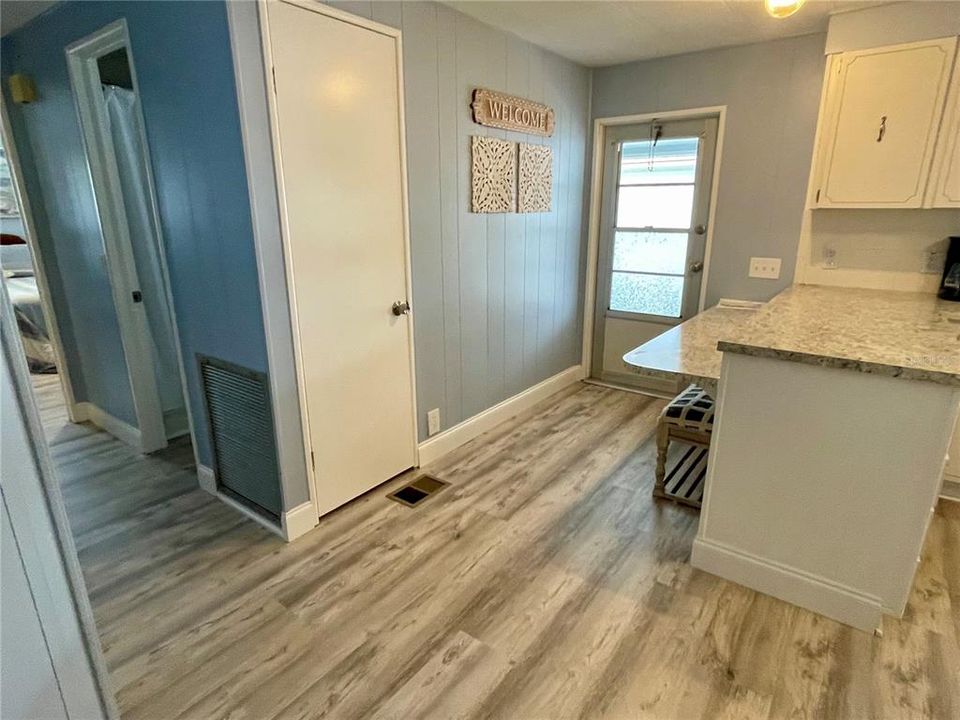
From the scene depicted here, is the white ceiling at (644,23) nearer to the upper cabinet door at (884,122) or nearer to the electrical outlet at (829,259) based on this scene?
the upper cabinet door at (884,122)

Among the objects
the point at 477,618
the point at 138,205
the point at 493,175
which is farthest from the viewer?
the point at 493,175

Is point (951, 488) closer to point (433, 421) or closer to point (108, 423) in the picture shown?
point (433, 421)

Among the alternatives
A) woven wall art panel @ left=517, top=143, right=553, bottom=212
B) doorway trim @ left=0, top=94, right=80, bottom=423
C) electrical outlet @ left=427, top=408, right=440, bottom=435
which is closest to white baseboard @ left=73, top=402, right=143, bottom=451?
doorway trim @ left=0, top=94, right=80, bottom=423

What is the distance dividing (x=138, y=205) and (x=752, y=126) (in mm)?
3637

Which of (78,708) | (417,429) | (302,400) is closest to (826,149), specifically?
(417,429)

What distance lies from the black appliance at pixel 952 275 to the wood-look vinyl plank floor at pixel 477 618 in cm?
107

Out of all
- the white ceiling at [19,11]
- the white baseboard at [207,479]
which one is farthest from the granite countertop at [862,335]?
the white ceiling at [19,11]

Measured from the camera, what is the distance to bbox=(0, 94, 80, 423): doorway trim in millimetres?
3031

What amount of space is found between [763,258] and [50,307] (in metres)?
4.58

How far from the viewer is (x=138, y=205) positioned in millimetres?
2896

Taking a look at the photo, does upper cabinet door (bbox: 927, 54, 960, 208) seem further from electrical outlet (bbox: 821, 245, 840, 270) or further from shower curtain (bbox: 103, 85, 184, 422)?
shower curtain (bbox: 103, 85, 184, 422)

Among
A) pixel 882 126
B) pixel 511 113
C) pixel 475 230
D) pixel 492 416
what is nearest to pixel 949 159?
pixel 882 126

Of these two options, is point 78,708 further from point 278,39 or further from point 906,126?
point 906,126

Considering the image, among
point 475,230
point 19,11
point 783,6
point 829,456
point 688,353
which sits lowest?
point 829,456
